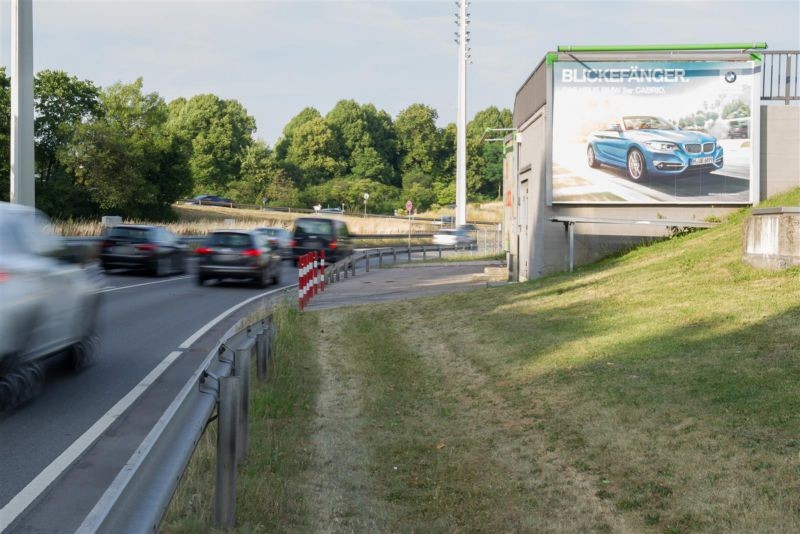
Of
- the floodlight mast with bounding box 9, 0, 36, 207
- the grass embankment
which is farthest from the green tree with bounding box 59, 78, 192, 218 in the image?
the grass embankment

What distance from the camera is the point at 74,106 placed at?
80812mm

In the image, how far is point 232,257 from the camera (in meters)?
25.4

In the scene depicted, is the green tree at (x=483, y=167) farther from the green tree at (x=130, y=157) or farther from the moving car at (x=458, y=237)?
the moving car at (x=458, y=237)

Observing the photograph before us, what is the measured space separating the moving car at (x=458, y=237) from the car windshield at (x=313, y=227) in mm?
18128

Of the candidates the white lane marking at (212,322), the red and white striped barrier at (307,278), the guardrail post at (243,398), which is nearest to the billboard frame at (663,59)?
the red and white striped barrier at (307,278)

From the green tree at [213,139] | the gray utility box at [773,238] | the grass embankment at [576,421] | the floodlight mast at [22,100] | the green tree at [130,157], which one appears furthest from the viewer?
the green tree at [213,139]

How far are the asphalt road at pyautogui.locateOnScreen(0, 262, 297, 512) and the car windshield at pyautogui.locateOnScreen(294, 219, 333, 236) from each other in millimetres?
13324

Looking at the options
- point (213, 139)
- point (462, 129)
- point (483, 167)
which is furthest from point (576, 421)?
point (483, 167)

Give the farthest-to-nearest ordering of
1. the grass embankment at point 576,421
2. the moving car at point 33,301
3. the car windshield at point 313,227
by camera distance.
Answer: the car windshield at point 313,227, the moving car at point 33,301, the grass embankment at point 576,421

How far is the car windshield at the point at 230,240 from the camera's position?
2555 centimetres

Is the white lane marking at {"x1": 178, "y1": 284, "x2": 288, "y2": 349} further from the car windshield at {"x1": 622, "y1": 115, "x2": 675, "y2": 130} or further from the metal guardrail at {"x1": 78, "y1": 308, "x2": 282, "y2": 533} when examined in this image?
the car windshield at {"x1": 622, "y1": 115, "x2": 675, "y2": 130}

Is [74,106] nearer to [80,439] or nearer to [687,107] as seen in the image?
[687,107]

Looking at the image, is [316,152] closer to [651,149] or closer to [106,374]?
[651,149]

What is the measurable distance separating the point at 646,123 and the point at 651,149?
2.05ft
